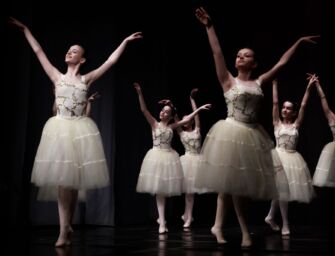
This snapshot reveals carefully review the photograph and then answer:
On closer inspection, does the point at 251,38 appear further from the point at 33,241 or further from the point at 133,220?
the point at 33,241

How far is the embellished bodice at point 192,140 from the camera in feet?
23.8

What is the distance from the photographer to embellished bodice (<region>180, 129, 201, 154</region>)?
725 centimetres

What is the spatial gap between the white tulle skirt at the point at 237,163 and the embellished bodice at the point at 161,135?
2390mm

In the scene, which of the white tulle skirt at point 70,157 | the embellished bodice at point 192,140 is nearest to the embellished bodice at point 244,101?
the white tulle skirt at point 70,157

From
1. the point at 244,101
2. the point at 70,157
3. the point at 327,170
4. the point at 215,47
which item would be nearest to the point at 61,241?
the point at 70,157

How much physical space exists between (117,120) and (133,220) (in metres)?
1.46

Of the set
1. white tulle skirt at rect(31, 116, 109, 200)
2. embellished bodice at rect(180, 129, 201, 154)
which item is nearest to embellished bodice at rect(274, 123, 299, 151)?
embellished bodice at rect(180, 129, 201, 154)

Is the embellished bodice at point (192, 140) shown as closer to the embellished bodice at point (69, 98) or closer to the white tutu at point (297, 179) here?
the white tutu at point (297, 179)

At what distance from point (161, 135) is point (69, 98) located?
8.11 ft

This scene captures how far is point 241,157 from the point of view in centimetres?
378

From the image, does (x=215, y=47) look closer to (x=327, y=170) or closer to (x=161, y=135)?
(x=161, y=135)

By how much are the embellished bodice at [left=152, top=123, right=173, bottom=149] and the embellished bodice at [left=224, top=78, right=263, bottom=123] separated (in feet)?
7.89

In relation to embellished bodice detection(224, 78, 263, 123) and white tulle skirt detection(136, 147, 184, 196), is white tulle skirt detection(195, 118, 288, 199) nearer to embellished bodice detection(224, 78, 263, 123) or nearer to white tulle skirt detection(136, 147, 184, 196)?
embellished bodice detection(224, 78, 263, 123)

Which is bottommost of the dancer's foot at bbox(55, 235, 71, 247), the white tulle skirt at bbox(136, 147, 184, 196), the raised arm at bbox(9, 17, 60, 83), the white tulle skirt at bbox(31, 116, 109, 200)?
the dancer's foot at bbox(55, 235, 71, 247)
